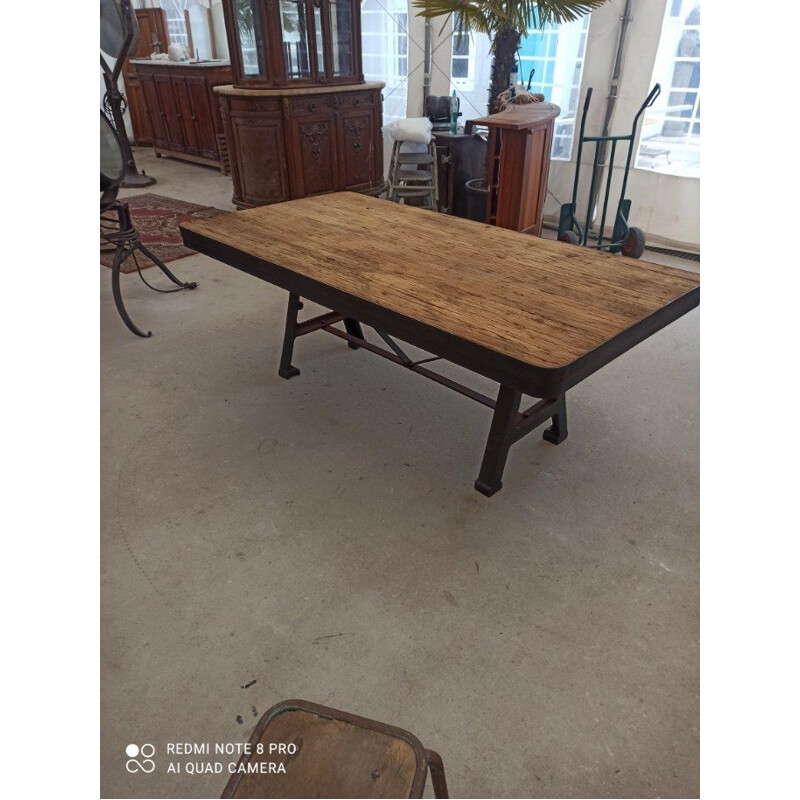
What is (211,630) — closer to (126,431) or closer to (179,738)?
(179,738)

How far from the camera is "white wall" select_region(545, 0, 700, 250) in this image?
152 inches

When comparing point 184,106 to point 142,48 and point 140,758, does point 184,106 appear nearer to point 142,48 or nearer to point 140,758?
point 142,48

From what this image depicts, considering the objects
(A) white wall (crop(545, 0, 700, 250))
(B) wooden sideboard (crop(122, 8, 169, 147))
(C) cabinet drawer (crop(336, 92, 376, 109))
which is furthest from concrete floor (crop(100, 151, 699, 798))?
(B) wooden sideboard (crop(122, 8, 169, 147))

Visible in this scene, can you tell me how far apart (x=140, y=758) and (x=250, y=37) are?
→ 472 cm

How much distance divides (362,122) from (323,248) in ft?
11.7

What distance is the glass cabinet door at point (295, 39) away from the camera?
4.35 m

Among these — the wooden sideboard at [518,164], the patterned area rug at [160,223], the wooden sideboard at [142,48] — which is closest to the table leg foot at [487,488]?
the wooden sideboard at [518,164]

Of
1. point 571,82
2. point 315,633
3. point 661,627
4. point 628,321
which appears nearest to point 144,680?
point 315,633

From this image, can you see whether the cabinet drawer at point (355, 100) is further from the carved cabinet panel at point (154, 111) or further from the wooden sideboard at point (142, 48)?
the wooden sideboard at point (142, 48)

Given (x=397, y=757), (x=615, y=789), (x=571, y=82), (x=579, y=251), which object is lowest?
(x=615, y=789)

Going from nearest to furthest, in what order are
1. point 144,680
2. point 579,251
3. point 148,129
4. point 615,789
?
point 615,789, point 144,680, point 579,251, point 148,129

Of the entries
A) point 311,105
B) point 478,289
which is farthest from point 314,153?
point 478,289

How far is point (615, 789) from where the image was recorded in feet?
4.03

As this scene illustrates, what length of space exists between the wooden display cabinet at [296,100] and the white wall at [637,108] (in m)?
1.81
